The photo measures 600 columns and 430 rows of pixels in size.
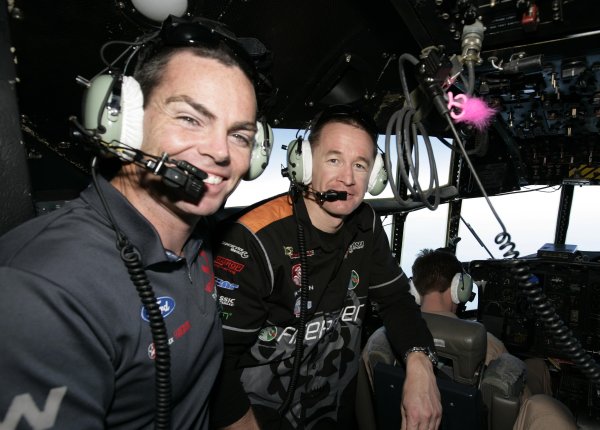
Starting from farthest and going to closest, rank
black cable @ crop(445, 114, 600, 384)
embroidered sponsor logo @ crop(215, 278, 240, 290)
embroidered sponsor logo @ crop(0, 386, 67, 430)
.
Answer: embroidered sponsor logo @ crop(215, 278, 240, 290) < black cable @ crop(445, 114, 600, 384) < embroidered sponsor logo @ crop(0, 386, 67, 430)

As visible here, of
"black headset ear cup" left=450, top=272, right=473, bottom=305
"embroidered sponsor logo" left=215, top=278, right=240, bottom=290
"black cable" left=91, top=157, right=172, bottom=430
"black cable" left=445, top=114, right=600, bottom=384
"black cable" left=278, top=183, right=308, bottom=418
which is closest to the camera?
"black cable" left=91, top=157, right=172, bottom=430

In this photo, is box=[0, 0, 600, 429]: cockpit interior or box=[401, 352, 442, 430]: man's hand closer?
box=[0, 0, 600, 429]: cockpit interior

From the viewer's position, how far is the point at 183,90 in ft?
2.92

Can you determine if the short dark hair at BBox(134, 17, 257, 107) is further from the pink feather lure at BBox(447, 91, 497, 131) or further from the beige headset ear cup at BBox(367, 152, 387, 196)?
the beige headset ear cup at BBox(367, 152, 387, 196)

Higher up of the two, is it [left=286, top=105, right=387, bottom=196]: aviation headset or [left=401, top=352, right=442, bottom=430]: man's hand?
[left=286, top=105, right=387, bottom=196]: aviation headset

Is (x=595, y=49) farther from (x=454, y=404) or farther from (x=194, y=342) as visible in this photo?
(x=194, y=342)

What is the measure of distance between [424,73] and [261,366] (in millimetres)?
1400

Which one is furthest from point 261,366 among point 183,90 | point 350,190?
point 183,90

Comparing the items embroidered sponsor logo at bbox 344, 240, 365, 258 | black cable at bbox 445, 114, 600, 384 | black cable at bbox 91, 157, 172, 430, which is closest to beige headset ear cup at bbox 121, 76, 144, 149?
black cable at bbox 91, 157, 172, 430

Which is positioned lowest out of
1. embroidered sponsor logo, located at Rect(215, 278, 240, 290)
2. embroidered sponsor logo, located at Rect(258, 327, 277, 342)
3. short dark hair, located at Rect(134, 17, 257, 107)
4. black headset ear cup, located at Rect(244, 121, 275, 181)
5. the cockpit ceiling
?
embroidered sponsor logo, located at Rect(258, 327, 277, 342)

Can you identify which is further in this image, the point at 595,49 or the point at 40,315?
the point at 595,49

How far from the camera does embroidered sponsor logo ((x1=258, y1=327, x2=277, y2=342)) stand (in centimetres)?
150

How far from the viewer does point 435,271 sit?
2.21 metres

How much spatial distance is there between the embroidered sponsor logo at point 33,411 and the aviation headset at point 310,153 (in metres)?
1.23
